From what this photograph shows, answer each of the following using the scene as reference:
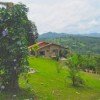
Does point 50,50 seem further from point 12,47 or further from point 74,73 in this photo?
point 12,47

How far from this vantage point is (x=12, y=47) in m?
19.6

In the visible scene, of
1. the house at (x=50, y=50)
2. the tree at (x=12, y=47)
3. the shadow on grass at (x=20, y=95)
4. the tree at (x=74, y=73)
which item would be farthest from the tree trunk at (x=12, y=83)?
the house at (x=50, y=50)

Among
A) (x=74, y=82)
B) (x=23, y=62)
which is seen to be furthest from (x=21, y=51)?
(x=74, y=82)

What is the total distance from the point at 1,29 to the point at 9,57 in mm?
1411

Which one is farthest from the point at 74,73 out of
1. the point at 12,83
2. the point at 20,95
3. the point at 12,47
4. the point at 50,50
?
the point at 50,50

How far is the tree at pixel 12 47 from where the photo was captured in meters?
19.6

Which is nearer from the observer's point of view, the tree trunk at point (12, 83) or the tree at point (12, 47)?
the tree at point (12, 47)

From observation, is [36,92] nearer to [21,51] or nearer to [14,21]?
[21,51]

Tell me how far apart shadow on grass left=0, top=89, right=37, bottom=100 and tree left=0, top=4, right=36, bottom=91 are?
0.42m

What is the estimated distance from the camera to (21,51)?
64.6ft

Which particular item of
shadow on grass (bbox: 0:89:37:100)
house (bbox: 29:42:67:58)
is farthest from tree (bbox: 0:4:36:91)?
house (bbox: 29:42:67:58)

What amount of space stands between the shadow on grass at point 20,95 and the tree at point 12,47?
0.42 m

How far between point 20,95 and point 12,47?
2272 mm

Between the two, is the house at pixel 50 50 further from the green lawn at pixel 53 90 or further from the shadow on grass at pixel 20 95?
the shadow on grass at pixel 20 95
